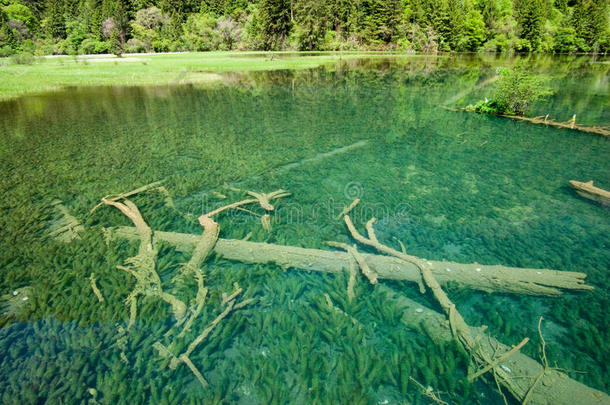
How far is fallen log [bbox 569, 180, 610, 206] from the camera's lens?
9911 mm

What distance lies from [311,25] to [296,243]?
4041 inches

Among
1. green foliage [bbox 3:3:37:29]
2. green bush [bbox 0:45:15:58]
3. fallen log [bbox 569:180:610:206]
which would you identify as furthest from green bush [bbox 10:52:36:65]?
fallen log [bbox 569:180:610:206]

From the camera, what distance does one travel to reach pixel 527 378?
4.39m

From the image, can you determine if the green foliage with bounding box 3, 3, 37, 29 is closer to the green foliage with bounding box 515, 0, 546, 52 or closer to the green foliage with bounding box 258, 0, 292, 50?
the green foliage with bounding box 258, 0, 292, 50

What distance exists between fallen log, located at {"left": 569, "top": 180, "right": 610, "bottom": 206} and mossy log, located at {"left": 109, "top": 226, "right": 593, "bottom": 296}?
5507 mm

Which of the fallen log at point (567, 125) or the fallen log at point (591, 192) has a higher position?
the fallen log at point (567, 125)

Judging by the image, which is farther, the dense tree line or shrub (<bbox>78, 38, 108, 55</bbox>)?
the dense tree line

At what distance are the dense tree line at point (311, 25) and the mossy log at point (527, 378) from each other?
333 ft

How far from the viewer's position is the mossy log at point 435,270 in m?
6.24

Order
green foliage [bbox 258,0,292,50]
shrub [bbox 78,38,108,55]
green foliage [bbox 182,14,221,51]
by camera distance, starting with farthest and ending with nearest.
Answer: green foliage [bbox 182,14,221,51], green foliage [bbox 258,0,292,50], shrub [bbox 78,38,108,55]

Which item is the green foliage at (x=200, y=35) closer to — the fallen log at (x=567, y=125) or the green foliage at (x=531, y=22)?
the fallen log at (x=567, y=125)

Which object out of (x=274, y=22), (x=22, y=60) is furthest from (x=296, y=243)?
(x=274, y=22)

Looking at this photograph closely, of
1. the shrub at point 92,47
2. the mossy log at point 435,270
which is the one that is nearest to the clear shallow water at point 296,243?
the mossy log at point 435,270

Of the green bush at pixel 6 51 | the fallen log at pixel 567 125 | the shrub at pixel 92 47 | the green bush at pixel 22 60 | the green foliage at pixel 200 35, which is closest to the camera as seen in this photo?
the fallen log at pixel 567 125
